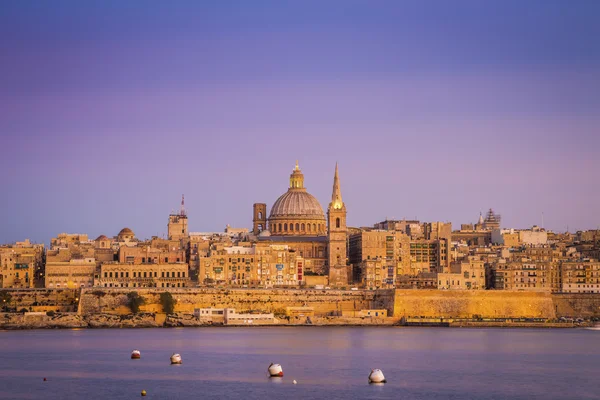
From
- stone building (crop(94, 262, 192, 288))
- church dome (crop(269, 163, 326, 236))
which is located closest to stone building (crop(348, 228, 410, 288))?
church dome (crop(269, 163, 326, 236))

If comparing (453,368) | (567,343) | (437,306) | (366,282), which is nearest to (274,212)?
(366,282)

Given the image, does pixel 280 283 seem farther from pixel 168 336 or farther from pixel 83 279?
pixel 168 336

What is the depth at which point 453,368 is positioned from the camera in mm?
47156

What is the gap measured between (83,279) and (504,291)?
25983 millimetres

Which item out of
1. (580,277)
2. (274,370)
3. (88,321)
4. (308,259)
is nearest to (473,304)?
(580,277)

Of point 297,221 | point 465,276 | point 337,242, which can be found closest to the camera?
point 465,276

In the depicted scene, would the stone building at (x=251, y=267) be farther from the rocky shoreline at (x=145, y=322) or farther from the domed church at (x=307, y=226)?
the rocky shoreline at (x=145, y=322)

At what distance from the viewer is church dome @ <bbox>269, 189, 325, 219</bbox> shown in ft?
338

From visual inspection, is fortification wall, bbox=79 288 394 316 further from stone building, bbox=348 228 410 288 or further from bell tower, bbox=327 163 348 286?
bell tower, bbox=327 163 348 286

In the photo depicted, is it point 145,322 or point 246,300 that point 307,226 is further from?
point 145,322

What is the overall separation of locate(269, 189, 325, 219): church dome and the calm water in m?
34.1

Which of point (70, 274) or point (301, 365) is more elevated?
point (70, 274)

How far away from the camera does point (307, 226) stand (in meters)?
103

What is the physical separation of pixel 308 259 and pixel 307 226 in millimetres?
6845
